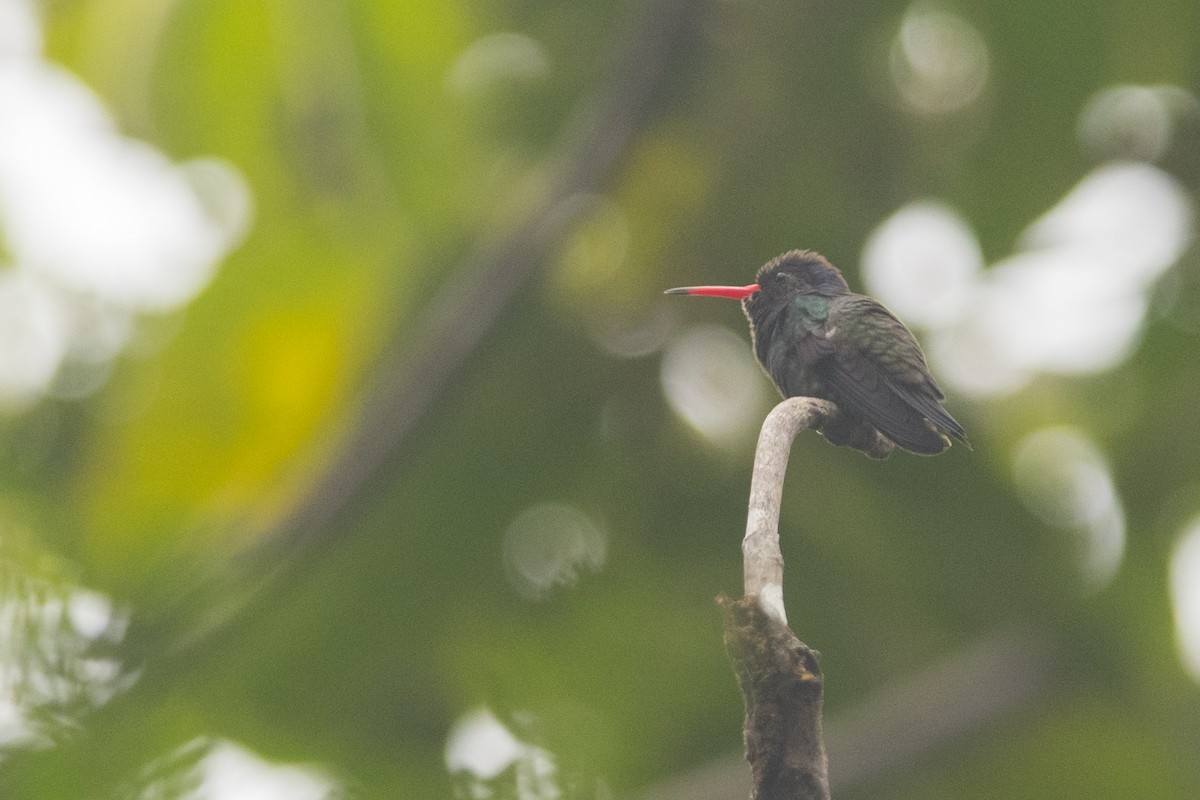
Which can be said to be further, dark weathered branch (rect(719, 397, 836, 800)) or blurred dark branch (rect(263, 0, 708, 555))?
blurred dark branch (rect(263, 0, 708, 555))

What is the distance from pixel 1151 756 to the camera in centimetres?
582

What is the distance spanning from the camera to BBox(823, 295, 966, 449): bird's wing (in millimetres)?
2551

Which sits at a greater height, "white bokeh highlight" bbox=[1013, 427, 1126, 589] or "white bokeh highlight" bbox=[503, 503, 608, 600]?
"white bokeh highlight" bbox=[1013, 427, 1126, 589]

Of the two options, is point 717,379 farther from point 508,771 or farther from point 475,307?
point 508,771

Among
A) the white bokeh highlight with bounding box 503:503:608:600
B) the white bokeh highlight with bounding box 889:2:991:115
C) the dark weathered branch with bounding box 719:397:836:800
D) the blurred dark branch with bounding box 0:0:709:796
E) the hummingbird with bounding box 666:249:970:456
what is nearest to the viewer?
the dark weathered branch with bounding box 719:397:836:800

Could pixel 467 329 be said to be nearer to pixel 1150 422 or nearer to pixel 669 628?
pixel 669 628

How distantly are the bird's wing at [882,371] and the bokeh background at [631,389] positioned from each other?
1.05 m

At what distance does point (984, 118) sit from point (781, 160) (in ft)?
3.47

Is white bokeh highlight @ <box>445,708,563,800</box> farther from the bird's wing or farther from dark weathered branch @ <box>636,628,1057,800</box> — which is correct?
dark weathered branch @ <box>636,628,1057,800</box>

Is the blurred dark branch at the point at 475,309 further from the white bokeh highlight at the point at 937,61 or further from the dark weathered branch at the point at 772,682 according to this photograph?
the dark weathered branch at the point at 772,682

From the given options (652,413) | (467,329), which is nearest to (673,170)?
(652,413)

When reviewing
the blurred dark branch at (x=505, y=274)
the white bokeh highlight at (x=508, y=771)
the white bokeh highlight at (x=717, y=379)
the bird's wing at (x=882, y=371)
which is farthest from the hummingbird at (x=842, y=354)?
the white bokeh highlight at (x=717, y=379)

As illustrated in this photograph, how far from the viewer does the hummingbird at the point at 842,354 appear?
254 centimetres

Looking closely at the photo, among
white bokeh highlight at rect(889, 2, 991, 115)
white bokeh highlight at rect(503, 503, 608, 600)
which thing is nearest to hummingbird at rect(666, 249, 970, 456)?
white bokeh highlight at rect(503, 503, 608, 600)
